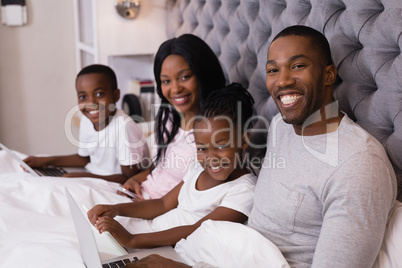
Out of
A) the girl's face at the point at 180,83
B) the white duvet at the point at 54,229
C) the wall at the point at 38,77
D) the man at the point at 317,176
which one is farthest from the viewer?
the wall at the point at 38,77

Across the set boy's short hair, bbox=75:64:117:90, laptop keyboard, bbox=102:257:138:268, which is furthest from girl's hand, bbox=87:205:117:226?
boy's short hair, bbox=75:64:117:90

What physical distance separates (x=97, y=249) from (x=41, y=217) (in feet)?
1.91

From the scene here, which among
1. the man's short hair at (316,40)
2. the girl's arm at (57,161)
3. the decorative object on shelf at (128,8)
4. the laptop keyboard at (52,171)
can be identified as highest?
the decorative object on shelf at (128,8)

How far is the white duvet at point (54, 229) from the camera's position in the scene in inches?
41.8

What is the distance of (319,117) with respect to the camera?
1117 mm

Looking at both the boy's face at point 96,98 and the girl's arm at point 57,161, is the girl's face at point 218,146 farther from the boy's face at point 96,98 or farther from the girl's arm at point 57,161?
the girl's arm at point 57,161

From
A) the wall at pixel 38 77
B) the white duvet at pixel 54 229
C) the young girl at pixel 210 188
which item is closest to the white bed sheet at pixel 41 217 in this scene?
the white duvet at pixel 54 229

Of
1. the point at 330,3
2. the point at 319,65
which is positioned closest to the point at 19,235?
the point at 319,65

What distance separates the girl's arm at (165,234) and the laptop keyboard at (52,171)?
790mm

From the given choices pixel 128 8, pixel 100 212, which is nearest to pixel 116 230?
pixel 100 212

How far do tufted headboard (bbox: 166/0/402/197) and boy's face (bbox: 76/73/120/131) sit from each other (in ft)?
2.11

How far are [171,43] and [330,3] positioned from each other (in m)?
0.63

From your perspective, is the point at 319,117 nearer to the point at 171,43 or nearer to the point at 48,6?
the point at 171,43

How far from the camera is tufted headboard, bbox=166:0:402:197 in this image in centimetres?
114
